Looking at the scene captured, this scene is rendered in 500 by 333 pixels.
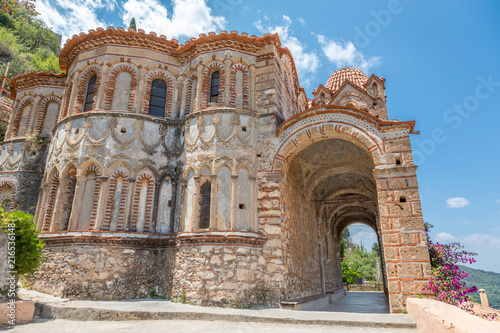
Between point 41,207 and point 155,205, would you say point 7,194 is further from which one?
point 155,205

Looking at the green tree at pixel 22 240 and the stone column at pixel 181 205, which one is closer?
the green tree at pixel 22 240

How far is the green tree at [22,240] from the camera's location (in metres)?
7.61

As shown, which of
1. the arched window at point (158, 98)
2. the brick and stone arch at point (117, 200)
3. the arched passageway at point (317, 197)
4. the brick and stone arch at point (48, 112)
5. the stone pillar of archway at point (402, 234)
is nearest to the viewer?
the stone pillar of archway at point (402, 234)

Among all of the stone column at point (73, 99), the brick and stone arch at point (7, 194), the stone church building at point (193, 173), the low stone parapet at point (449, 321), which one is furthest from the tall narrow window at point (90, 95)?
the low stone parapet at point (449, 321)

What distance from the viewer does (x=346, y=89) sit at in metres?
19.8

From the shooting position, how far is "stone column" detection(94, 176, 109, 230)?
10.7 m

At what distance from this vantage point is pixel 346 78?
70.0ft

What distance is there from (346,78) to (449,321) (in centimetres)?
1922

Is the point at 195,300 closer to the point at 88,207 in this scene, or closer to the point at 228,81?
the point at 88,207

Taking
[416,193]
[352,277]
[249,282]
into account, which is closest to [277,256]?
[249,282]

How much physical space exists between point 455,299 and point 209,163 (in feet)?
25.8

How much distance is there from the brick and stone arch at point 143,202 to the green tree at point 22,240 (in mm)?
3162

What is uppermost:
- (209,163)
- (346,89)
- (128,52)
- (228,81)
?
(346,89)

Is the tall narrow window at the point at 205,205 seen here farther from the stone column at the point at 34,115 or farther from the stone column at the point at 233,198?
the stone column at the point at 34,115
